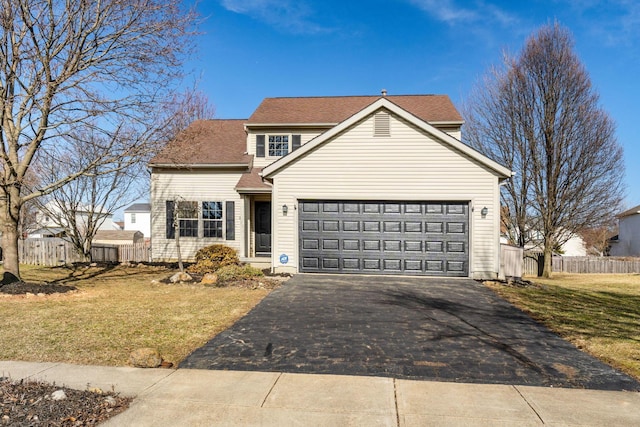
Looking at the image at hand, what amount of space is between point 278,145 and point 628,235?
36.6 metres

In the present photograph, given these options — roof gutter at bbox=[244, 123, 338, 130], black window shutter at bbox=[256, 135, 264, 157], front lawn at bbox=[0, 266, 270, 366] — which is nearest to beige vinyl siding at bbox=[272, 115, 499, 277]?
front lawn at bbox=[0, 266, 270, 366]

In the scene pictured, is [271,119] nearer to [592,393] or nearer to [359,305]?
[359,305]

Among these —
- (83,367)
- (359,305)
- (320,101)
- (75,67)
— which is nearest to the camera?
(83,367)

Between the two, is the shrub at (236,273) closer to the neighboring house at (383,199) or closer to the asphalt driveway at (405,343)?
the neighboring house at (383,199)

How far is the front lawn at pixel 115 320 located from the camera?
19.5 ft

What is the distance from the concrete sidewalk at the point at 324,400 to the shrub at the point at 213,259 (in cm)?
884

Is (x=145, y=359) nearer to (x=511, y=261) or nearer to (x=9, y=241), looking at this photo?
(x=9, y=241)

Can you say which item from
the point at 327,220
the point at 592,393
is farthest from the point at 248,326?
the point at 327,220

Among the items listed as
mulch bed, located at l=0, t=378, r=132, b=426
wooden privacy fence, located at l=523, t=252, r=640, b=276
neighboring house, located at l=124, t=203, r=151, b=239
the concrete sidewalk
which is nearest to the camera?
mulch bed, located at l=0, t=378, r=132, b=426

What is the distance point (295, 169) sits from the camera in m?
13.3

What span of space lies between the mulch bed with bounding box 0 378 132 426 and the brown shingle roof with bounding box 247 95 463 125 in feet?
49.3

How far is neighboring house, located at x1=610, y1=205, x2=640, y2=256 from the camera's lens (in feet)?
114

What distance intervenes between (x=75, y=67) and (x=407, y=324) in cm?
1108

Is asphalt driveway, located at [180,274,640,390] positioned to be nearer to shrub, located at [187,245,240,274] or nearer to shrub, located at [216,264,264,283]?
shrub, located at [216,264,264,283]
